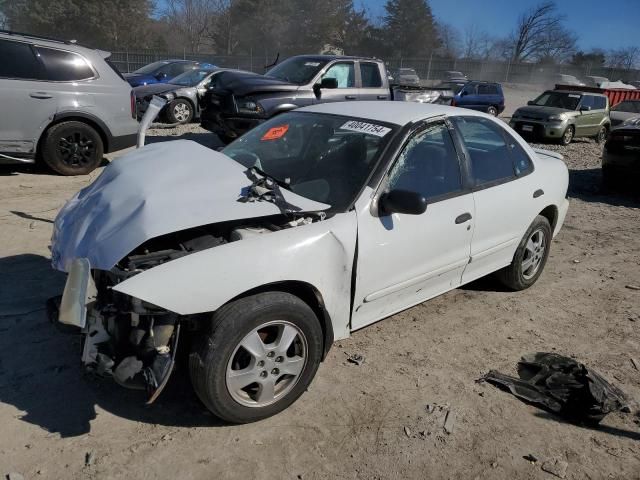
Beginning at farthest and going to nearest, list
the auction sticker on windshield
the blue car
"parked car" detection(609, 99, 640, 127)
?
"parked car" detection(609, 99, 640, 127) < the blue car < the auction sticker on windshield

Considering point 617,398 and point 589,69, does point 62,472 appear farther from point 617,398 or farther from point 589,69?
point 589,69

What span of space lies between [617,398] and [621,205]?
5935mm

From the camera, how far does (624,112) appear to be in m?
16.9

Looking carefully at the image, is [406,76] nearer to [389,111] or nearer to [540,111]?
[540,111]

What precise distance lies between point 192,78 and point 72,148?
23.0 feet

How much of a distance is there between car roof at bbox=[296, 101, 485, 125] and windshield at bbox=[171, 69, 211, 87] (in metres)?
10.3

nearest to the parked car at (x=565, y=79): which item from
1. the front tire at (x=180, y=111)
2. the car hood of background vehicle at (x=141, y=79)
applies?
the car hood of background vehicle at (x=141, y=79)

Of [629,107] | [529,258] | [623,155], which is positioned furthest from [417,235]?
[629,107]

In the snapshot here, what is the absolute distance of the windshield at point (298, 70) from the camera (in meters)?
9.77

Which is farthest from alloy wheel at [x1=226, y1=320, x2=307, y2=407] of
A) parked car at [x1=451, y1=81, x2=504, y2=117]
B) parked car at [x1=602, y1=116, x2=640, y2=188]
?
parked car at [x1=451, y1=81, x2=504, y2=117]

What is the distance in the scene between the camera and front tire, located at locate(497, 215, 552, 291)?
4.43 metres

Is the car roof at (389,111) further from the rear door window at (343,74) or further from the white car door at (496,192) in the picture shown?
the rear door window at (343,74)

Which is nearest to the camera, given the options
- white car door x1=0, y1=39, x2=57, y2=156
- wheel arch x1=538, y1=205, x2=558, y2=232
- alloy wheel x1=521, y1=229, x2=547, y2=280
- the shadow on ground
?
the shadow on ground

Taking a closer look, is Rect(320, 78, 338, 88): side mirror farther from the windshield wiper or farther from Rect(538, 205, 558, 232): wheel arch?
the windshield wiper
